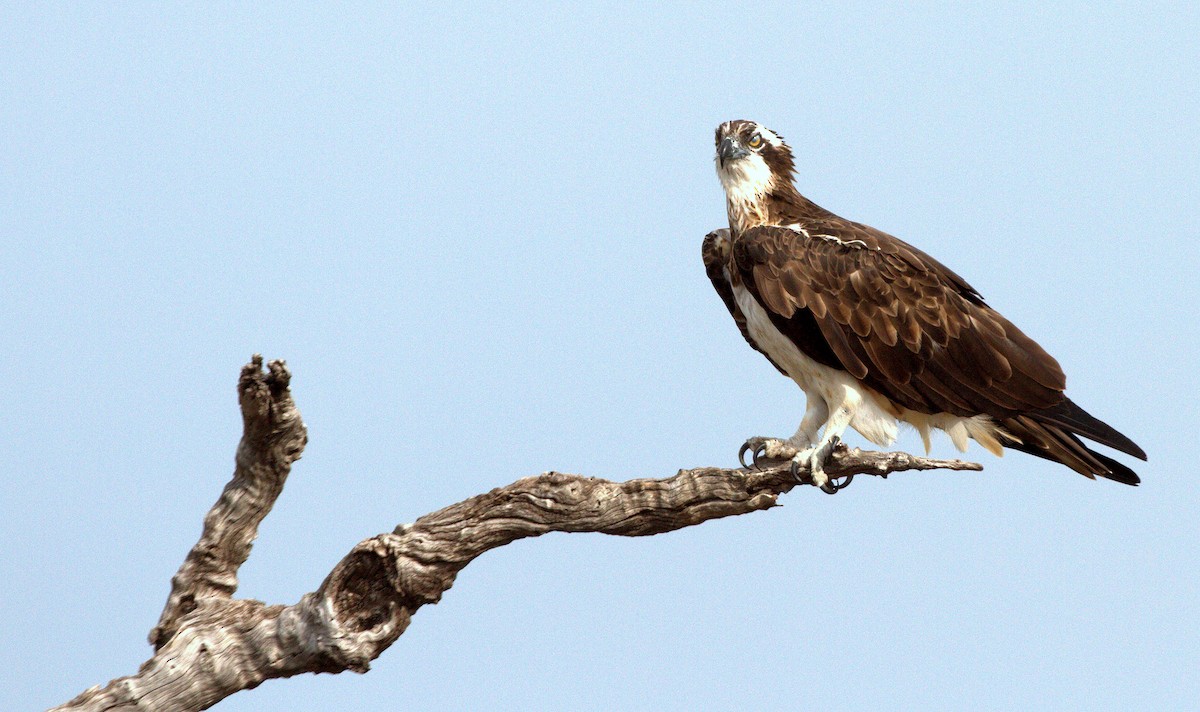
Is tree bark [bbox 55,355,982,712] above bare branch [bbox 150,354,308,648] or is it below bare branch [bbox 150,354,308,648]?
below

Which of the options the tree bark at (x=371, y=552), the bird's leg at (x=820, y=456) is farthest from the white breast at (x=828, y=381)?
the tree bark at (x=371, y=552)

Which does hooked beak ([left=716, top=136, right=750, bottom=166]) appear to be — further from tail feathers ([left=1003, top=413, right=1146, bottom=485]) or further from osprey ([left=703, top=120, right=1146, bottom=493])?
tail feathers ([left=1003, top=413, right=1146, bottom=485])

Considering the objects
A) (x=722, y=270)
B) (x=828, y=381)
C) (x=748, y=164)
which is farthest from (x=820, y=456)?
(x=748, y=164)

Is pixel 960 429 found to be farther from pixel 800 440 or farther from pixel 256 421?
pixel 256 421

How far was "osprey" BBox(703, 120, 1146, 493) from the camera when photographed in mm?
7371

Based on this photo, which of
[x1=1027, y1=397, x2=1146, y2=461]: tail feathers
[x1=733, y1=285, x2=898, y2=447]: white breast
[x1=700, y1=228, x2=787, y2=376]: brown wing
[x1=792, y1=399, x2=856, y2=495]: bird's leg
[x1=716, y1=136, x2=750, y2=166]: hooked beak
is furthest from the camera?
[x1=700, y1=228, x2=787, y2=376]: brown wing

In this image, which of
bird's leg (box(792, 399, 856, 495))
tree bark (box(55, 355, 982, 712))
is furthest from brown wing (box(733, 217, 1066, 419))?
tree bark (box(55, 355, 982, 712))

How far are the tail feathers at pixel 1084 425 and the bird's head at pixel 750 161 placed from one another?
6.34 feet

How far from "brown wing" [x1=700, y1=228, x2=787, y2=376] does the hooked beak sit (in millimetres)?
451

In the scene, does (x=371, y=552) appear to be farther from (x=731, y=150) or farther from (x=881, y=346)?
(x=731, y=150)

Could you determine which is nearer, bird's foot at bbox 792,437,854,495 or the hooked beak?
bird's foot at bbox 792,437,854,495

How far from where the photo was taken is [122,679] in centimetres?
697

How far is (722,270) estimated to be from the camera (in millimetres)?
8109

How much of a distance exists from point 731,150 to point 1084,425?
244 centimetres
